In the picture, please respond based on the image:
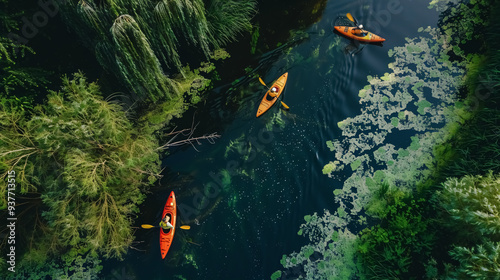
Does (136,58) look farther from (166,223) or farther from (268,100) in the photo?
(166,223)

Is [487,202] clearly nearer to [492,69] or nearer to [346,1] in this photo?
[492,69]

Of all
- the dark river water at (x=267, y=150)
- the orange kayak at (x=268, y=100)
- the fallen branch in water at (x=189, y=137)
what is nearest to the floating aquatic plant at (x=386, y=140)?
the dark river water at (x=267, y=150)

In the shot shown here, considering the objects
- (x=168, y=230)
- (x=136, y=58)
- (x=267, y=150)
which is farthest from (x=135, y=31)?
(x=168, y=230)

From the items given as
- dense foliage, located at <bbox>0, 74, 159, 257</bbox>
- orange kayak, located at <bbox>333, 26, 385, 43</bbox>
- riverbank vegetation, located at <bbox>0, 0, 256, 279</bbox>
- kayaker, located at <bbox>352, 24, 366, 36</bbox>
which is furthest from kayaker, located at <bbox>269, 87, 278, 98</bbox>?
dense foliage, located at <bbox>0, 74, 159, 257</bbox>

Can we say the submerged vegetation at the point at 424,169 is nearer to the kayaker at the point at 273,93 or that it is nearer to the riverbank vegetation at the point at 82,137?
the kayaker at the point at 273,93

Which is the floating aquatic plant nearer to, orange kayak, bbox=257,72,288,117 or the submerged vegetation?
the submerged vegetation

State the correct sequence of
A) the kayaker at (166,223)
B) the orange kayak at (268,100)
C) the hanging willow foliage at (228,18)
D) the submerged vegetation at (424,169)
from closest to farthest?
the submerged vegetation at (424,169), the kayaker at (166,223), the orange kayak at (268,100), the hanging willow foliage at (228,18)

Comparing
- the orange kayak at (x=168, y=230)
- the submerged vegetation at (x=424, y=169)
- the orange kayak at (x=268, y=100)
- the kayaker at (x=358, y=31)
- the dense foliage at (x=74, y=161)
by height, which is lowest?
the submerged vegetation at (x=424, y=169)
